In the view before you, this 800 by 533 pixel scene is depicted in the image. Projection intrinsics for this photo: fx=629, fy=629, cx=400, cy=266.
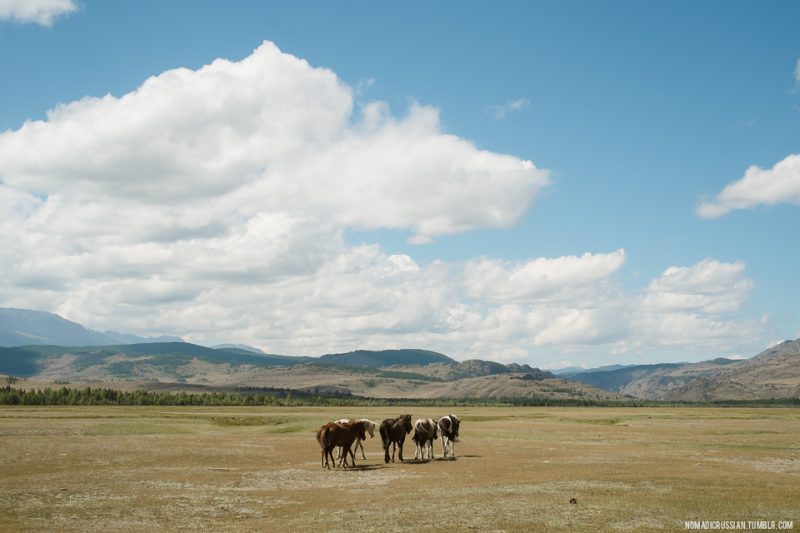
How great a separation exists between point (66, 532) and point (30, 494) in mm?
7352

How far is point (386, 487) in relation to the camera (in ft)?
98.6

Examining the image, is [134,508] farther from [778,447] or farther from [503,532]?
[778,447]

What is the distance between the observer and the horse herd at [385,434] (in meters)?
38.2

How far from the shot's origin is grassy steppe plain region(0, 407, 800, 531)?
21.8 metres

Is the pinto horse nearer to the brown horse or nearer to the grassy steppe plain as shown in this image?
the grassy steppe plain

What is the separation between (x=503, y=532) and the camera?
768 inches

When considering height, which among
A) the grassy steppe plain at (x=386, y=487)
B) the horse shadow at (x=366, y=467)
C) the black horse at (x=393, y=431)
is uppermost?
the black horse at (x=393, y=431)

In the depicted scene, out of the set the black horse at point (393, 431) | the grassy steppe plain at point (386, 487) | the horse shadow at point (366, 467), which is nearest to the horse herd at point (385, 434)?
the black horse at point (393, 431)

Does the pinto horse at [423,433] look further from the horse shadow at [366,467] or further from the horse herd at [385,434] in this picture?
the horse shadow at [366,467]

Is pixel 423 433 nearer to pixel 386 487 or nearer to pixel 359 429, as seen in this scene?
pixel 359 429

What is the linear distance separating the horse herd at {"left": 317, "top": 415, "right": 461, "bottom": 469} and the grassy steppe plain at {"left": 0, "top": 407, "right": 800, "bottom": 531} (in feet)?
4.94

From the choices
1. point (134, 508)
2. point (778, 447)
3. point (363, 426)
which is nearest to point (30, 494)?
point (134, 508)

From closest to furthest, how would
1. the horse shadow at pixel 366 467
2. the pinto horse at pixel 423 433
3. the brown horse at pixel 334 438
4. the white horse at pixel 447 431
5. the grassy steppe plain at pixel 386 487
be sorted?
the grassy steppe plain at pixel 386 487 → the horse shadow at pixel 366 467 → the brown horse at pixel 334 438 → the pinto horse at pixel 423 433 → the white horse at pixel 447 431

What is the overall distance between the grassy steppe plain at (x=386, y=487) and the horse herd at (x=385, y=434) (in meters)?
1.51
